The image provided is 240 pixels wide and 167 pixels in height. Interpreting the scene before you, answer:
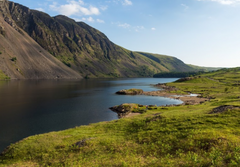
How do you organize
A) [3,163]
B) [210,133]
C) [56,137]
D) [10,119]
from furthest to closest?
[10,119]
[56,137]
[3,163]
[210,133]

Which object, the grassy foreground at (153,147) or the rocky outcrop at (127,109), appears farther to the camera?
the rocky outcrop at (127,109)

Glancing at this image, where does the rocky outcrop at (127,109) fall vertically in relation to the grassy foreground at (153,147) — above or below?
below

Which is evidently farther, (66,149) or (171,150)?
(66,149)

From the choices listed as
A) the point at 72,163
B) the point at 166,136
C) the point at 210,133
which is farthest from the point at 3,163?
the point at 210,133

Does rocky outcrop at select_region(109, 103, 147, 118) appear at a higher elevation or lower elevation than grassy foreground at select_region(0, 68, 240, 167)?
lower

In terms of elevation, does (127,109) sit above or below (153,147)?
below

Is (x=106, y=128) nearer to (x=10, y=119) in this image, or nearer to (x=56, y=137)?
(x=56, y=137)

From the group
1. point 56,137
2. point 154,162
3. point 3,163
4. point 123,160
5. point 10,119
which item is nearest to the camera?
point 154,162

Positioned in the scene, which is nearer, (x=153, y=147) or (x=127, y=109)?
(x=153, y=147)


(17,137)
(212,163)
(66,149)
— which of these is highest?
(212,163)

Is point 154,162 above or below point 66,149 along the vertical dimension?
above

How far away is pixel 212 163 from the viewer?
55.2 ft

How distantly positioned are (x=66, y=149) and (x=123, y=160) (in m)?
11.3

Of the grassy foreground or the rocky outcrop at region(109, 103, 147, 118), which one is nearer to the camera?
the grassy foreground
